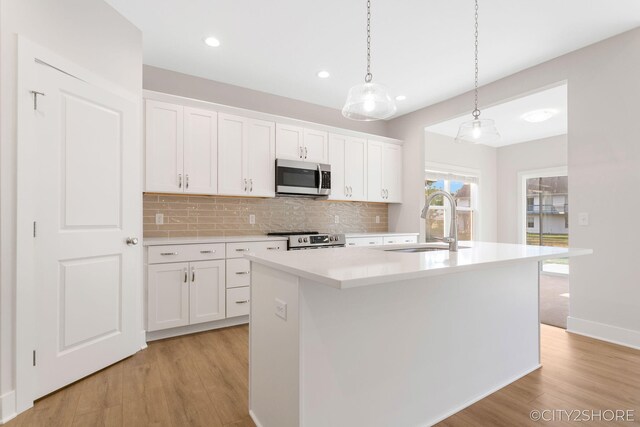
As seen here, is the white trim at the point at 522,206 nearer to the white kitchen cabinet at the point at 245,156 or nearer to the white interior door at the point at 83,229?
the white kitchen cabinet at the point at 245,156

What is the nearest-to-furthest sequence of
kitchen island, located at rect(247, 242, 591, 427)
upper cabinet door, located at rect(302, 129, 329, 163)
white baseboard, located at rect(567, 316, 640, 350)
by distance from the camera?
kitchen island, located at rect(247, 242, 591, 427)
white baseboard, located at rect(567, 316, 640, 350)
upper cabinet door, located at rect(302, 129, 329, 163)

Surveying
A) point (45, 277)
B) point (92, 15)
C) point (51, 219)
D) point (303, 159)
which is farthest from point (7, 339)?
point (303, 159)

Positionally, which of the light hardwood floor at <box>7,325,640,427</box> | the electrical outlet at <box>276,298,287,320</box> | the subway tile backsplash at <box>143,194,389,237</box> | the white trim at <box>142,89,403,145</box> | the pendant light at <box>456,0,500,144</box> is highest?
the white trim at <box>142,89,403,145</box>

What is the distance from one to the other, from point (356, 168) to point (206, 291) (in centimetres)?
259

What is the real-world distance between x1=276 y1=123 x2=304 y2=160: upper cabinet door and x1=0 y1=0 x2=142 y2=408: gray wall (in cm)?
168

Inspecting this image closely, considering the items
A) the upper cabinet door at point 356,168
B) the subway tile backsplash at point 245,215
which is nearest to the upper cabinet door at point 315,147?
the upper cabinet door at point 356,168

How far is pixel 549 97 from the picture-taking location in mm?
4348

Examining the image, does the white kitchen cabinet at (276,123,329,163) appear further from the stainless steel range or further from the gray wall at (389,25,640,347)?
the gray wall at (389,25,640,347)

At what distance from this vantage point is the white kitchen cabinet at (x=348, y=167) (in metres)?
4.44

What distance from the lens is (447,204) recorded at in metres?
6.37

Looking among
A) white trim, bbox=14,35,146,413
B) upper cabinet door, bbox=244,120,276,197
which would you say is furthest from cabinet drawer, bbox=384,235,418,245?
white trim, bbox=14,35,146,413

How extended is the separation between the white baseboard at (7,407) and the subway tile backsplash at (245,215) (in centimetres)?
176

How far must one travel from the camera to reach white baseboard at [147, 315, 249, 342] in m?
3.02

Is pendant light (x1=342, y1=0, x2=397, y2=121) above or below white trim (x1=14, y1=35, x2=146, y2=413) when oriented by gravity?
above
